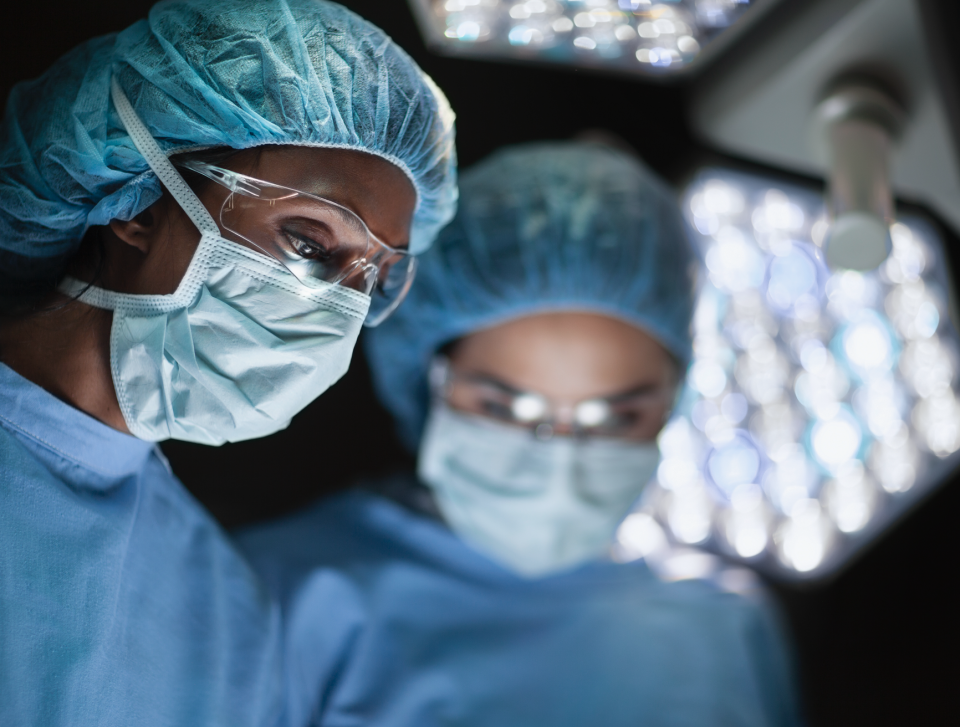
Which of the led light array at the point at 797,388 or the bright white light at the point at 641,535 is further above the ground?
the led light array at the point at 797,388

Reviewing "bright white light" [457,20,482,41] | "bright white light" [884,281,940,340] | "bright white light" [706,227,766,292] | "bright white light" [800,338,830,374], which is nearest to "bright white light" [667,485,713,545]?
"bright white light" [800,338,830,374]

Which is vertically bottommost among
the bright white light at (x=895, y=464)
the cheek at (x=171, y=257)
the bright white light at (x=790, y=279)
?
the bright white light at (x=895, y=464)

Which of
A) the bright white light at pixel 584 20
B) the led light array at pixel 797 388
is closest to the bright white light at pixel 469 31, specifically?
the bright white light at pixel 584 20

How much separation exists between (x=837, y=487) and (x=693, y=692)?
618mm

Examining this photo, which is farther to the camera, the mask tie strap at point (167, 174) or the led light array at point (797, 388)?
the led light array at point (797, 388)

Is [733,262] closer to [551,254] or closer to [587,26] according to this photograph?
[551,254]

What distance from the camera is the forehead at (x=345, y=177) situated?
0.91 meters

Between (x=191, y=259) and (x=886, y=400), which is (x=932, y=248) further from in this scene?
→ (x=191, y=259)

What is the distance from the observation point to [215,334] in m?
0.91

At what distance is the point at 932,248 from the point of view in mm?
1869

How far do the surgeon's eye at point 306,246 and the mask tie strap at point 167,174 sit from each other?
0.08 meters

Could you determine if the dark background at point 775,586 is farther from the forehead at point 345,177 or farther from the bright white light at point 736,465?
the forehead at point 345,177

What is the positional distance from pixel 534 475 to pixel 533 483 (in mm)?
15

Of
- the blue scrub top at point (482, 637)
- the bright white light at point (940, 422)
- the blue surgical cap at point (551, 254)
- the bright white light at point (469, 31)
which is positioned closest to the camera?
the bright white light at point (469, 31)
